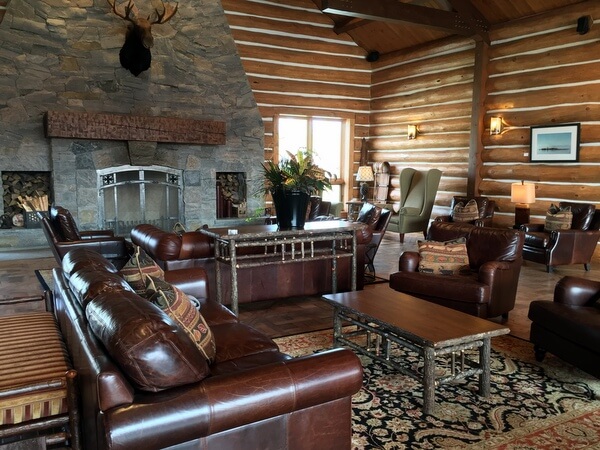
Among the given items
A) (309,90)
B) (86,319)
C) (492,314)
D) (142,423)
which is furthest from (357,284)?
(309,90)

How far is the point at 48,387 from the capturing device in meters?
1.81

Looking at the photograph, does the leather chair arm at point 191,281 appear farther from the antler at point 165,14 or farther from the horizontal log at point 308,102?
the horizontal log at point 308,102

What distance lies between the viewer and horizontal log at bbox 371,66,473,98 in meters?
9.16

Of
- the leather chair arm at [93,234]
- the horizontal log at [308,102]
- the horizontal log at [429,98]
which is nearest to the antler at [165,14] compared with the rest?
the horizontal log at [308,102]

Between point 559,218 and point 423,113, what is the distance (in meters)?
4.10

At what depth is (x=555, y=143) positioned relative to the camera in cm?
765

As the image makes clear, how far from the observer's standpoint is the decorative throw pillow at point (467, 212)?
7.86 meters

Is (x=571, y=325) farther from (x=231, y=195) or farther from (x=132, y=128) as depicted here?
(x=231, y=195)

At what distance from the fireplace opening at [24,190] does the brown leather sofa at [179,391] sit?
6516mm

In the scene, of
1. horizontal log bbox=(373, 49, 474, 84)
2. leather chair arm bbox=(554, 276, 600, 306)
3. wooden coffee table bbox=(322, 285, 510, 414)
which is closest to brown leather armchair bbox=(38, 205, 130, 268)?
wooden coffee table bbox=(322, 285, 510, 414)

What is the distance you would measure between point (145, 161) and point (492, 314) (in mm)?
5944

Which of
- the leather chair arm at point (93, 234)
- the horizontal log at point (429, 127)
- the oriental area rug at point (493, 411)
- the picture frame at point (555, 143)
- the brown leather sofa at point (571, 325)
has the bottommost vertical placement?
the oriental area rug at point (493, 411)

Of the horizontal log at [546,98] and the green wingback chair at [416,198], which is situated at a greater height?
the horizontal log at [546,98]

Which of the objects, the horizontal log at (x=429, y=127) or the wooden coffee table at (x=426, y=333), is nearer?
the wooden coffee table at (x=426, y=333)
